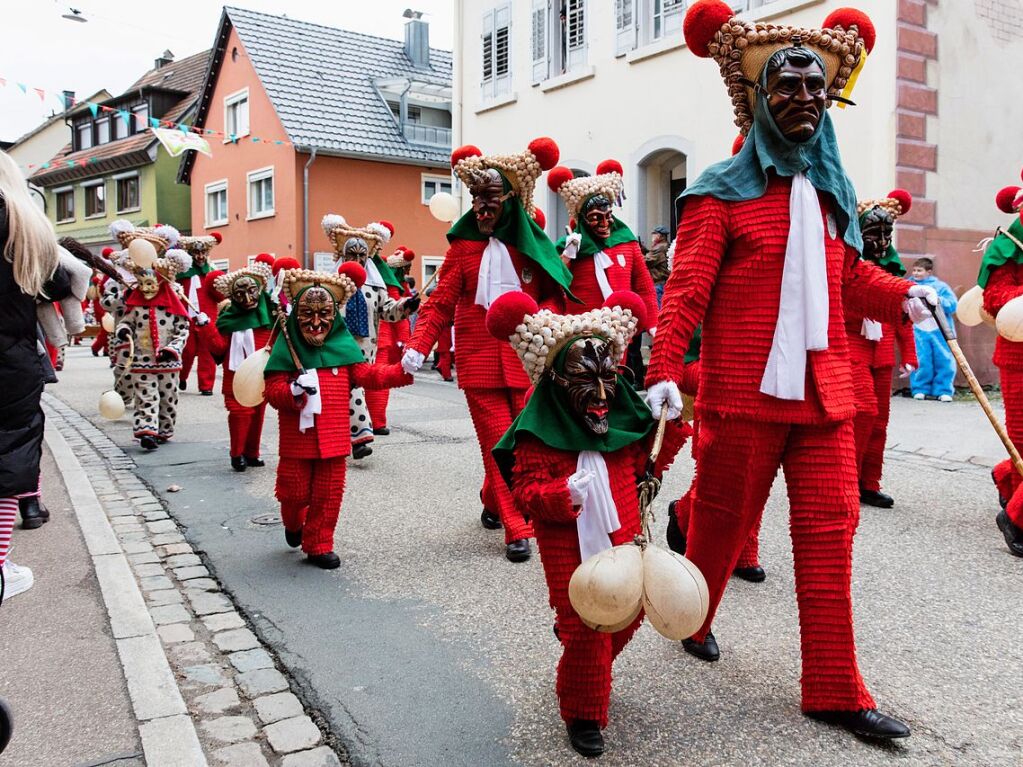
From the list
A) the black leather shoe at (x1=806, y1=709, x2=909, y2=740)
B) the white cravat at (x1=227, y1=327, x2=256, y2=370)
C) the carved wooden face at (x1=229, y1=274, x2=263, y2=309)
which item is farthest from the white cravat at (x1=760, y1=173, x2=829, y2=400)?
the white cravat at (x1=227, y1=327, x2=256, y2=370)

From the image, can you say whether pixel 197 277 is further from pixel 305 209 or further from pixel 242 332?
pixel 305 209

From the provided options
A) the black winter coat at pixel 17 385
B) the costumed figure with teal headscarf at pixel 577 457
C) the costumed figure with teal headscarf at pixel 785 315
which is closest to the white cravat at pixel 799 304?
the costumed figure with teal headscarf at pixel 785 315

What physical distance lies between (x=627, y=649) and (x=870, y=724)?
41.1 inches

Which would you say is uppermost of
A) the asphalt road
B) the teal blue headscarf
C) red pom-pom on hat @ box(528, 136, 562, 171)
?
red pom-pom on hat @ box(528, 136, 562, 171)

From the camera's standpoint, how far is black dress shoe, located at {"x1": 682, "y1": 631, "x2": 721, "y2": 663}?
3.55 meters

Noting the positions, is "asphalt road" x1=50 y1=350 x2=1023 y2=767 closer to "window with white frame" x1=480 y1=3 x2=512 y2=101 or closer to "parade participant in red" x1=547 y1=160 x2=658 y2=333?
"parade participant in red" x1=547 y1=160 x2=658 y2=333

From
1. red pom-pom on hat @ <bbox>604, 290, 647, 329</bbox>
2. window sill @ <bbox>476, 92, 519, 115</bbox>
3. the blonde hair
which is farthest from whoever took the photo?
window sill @ <bbox>476, 92, 519, 115</bbox>

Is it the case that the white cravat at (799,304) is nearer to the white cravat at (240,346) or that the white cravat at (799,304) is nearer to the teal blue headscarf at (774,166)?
the teal blue headscarf at (774,166)

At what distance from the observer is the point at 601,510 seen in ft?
9.61

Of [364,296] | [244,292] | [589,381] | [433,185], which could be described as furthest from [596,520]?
[433,185]

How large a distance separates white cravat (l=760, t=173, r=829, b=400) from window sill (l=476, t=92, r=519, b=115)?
15342 mm

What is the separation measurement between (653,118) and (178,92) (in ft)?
88.8

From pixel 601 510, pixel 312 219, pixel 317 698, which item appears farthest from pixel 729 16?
pixel 312 219

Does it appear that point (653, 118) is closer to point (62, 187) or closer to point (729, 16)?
point (729, 16)
